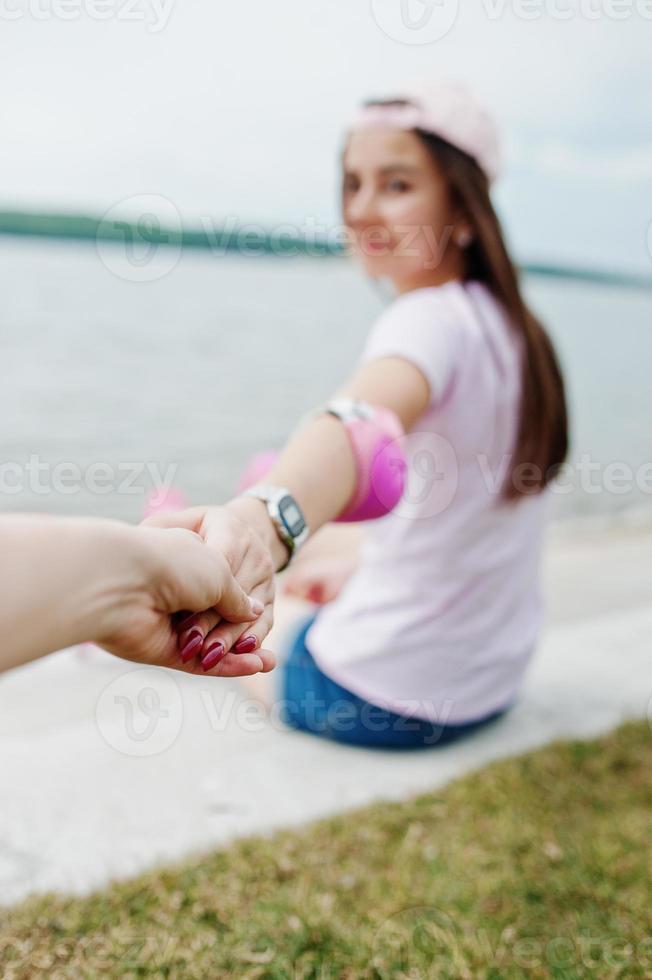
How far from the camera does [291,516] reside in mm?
1327

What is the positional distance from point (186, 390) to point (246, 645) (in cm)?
926

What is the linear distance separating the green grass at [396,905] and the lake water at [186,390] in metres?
1.00

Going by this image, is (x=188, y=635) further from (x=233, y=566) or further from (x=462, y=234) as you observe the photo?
(x=462, y=234)

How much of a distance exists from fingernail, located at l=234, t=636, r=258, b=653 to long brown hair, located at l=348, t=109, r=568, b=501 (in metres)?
1.04

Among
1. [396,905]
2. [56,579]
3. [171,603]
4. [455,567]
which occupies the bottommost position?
[396,905]

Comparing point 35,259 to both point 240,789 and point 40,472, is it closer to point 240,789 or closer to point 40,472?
point 40,472

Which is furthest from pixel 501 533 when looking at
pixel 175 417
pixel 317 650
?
pixel 175 417

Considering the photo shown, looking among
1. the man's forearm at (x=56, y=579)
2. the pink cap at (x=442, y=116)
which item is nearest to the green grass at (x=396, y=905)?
the man's forearm at (x=56, y=579)

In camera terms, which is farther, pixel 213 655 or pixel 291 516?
pixel 291 516

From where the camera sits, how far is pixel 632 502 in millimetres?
7395

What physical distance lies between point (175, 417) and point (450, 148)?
708 cm

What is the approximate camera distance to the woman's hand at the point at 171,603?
2.93ft

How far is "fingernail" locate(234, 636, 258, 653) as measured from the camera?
1.08 m

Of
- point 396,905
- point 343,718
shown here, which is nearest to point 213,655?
point 396,905
